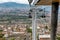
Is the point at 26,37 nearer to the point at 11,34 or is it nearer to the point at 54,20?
the point at 11,34

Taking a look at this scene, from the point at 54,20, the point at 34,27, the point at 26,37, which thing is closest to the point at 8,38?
the point at 26,37

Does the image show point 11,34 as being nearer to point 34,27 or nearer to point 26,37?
point 26,37

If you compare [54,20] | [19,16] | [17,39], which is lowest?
[17,39]

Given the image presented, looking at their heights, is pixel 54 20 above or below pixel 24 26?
above

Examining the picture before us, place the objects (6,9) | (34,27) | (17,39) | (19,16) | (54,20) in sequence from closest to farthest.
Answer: (54,20), (34,27), (19,16), (6,9), (17,39)

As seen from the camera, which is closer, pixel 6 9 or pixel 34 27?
pixel 34 27

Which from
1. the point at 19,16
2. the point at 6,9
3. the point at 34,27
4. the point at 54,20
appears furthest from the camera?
the point at 6,9

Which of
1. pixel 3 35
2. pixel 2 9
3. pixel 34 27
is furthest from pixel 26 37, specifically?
pixel 34 27

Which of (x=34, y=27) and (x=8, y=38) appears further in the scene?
(x=8, y=38)

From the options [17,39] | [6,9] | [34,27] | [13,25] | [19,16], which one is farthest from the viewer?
[13,25]
